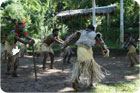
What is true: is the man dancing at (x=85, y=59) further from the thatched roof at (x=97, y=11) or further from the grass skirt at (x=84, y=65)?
the thatched roof at (x=97, y=11)

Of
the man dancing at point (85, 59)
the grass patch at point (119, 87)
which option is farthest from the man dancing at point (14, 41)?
the grass patch at point (119, 87)

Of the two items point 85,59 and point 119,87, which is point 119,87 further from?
point 85,59

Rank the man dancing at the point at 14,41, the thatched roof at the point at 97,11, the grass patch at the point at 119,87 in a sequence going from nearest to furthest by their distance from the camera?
the grass patch at the point at 119,87
the man dancing at the point at 14,41
the thatched roof at the point at 97,11

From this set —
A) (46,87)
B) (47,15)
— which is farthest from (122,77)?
(47,15)

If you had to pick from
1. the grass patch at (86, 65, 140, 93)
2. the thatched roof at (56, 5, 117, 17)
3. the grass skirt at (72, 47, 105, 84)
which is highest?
the thatched roof at (56, 5, 117, 17)

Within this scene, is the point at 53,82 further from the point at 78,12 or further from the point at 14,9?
the point at 78,12

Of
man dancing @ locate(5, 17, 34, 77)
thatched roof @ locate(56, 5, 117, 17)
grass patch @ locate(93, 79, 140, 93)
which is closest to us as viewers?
grass patch @ locate(93, 79, 140, 93)

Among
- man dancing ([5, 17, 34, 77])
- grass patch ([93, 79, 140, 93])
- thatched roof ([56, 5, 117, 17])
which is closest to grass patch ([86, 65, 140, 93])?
grass patch ([93, 79, 140, 93])

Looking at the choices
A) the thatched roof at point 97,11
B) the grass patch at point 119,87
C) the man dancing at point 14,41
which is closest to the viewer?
the grass patch at point 119,87

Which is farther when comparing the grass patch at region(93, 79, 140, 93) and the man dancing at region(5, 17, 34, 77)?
the man dancing at region(5, 17, 34, 77)

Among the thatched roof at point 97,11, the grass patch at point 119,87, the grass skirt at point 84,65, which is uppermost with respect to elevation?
the thatched roof at point 97,11

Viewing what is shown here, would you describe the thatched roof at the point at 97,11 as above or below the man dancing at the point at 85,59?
above

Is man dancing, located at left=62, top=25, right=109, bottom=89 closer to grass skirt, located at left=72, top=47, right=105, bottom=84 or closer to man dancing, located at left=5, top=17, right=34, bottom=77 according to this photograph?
grass skirt, located at left=72, top=47, right=105, bottom=84

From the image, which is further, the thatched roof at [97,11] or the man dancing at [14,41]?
the thatched roof at [97,11]
